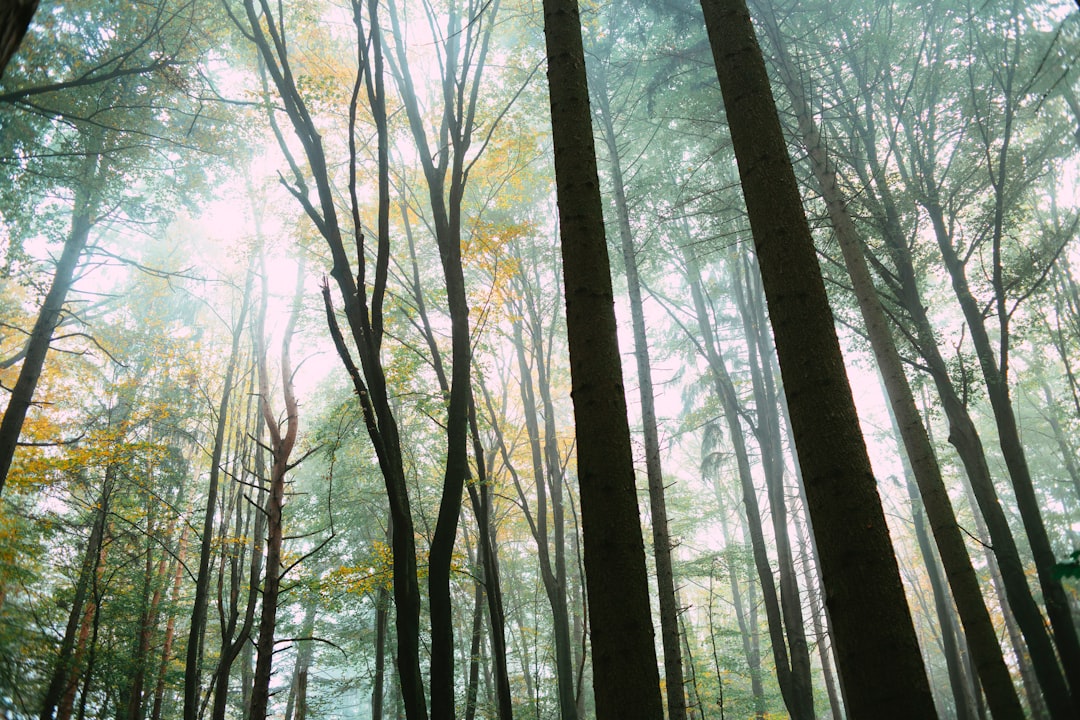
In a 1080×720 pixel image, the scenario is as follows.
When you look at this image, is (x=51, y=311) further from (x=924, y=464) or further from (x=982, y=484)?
(x=982, y=484)

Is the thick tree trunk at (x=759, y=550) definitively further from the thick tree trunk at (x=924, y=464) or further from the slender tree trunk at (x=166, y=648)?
the slender tree trunk at (x=166, y=648)

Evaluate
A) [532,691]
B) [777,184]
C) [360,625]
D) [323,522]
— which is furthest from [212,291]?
[777,184]

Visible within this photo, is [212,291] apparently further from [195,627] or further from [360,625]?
[360,625]

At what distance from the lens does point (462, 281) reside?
408 cm

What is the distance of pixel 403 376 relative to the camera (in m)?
8.72

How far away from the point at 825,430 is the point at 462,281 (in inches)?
107

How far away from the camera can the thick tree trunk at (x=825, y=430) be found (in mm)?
1701

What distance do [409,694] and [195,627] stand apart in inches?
226

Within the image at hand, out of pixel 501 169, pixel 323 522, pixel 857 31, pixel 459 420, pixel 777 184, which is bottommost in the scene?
pixel 459 420

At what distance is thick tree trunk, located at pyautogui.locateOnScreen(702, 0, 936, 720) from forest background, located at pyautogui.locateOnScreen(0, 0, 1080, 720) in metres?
0.03

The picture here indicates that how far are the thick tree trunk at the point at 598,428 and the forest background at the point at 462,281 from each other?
3 cm

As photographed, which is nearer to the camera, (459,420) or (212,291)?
(459,420)

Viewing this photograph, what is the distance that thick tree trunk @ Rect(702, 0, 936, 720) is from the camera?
67.0 inches

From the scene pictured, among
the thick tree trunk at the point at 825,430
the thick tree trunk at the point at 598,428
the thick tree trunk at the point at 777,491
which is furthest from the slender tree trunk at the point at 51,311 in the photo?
the thick tree trunk at the point at 777,491
